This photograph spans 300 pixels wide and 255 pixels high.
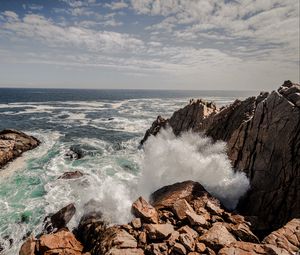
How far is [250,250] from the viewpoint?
421 inches

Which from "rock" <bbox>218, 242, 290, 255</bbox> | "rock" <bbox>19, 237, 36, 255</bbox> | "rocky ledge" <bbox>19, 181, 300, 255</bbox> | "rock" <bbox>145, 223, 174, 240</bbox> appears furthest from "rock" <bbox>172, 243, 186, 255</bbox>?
"rock" <bbox>19, 237, 36, 255</bbox>

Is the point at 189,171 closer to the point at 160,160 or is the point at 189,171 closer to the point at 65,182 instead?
the point at 160,160

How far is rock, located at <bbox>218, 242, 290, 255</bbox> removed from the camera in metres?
10.4

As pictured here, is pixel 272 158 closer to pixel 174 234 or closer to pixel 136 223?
pixel 174 234

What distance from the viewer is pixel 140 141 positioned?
1695 inches

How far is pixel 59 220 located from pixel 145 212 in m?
7.17

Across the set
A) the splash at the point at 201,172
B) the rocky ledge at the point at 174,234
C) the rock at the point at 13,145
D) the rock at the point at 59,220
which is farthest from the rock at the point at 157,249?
the rock at the point at 13,145

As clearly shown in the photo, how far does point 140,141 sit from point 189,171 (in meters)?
23.3

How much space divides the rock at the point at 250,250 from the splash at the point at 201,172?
205 inches

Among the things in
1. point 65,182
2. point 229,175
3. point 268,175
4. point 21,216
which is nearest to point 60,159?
point 65,182

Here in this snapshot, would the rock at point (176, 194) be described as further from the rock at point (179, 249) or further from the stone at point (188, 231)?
the rock at point (179, 249)

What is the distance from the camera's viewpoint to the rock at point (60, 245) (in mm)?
12859

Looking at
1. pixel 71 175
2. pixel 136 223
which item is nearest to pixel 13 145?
pixel 71 175

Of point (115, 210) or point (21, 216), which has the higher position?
point (115, 210)
